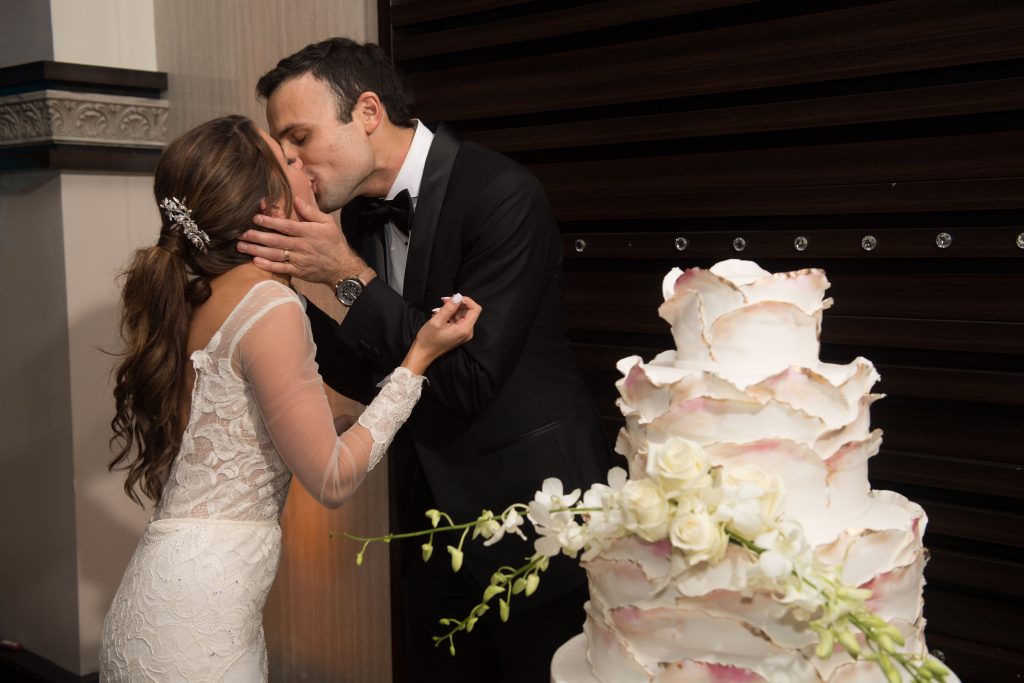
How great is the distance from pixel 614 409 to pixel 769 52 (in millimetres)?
1010

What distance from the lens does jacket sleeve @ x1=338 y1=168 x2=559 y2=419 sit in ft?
7.27

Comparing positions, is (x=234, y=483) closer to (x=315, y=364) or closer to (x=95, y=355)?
(x=315, y=364)

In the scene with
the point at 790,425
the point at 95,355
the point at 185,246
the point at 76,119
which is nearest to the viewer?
the point at 790,425

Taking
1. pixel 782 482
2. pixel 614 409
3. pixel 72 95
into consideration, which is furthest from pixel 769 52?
pixel 72 95

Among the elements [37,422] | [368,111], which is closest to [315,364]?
[368,111]

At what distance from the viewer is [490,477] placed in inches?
92.8

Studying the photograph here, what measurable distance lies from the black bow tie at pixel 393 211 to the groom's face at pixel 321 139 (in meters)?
0.09

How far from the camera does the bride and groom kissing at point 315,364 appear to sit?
2.11 m

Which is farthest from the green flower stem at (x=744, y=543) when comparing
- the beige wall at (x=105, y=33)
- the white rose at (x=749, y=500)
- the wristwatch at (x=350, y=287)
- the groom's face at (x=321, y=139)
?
the beige wall at (x=105, y=33)

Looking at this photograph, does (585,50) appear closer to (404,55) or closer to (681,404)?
(404,55)

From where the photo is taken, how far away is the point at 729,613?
43.3 inches

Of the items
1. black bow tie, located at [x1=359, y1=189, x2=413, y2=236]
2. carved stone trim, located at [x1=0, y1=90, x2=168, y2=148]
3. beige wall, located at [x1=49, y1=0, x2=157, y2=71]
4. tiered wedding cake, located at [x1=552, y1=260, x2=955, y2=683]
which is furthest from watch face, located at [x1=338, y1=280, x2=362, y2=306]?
beige wall, located at [x1=49, y1=0, x2=157, y2=71]

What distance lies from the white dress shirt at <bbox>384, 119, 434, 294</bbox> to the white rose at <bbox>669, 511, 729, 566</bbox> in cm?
160

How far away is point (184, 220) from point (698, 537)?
1.45m
